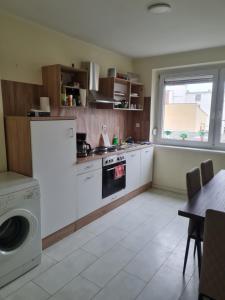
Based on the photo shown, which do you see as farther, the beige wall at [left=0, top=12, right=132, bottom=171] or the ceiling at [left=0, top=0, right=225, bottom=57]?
the beige wall at [left=0, top=12, right=132, bottom=171]

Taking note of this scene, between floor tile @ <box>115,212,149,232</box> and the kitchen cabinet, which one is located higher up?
the kitchen cabinet

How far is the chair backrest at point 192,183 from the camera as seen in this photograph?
2.01 m

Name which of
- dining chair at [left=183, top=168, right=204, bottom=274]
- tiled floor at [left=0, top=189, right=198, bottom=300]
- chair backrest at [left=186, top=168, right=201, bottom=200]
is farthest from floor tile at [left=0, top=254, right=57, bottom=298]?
chair backrest at [left=186, top=168, right=201, bottom=200]

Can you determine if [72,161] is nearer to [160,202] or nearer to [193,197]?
[193,197]

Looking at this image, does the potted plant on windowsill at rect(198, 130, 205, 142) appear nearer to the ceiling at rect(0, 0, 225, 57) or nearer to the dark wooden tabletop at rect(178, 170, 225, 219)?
the ceiling at rect(0, 0, 225, 57)

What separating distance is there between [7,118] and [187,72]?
123 inches

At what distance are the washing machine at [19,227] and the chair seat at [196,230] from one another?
4.65 feet

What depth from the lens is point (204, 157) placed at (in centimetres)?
381

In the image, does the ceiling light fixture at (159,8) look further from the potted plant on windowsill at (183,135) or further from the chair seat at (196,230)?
the potted plant on windowsill at (183,135)

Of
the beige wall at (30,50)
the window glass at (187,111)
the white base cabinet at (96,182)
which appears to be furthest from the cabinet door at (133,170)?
the beige wall at (30,50)

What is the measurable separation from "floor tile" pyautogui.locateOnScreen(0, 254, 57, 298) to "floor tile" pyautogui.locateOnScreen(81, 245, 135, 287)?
1.26ft

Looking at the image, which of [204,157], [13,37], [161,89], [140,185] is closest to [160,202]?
[140,185]

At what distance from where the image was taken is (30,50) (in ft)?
8.54

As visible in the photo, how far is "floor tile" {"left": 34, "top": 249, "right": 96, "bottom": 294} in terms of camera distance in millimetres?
1915
